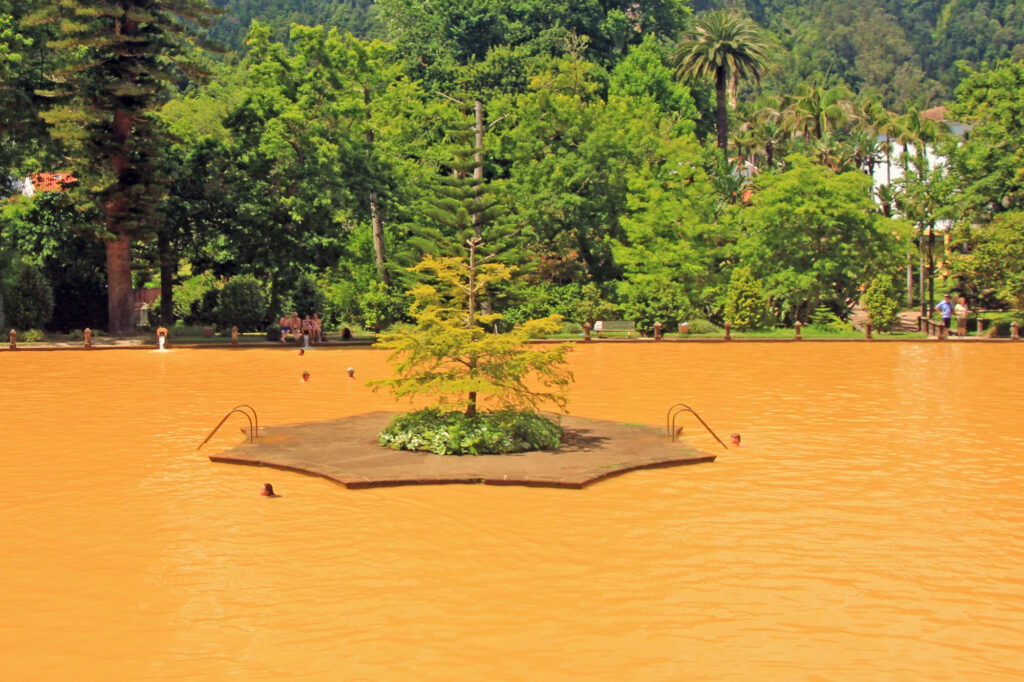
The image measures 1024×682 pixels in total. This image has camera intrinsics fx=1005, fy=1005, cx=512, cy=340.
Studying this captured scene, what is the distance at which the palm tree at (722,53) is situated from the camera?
69.2 metres

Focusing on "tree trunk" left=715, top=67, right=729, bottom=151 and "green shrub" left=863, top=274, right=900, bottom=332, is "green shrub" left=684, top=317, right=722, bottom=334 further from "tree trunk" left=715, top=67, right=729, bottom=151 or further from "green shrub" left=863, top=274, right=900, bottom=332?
"tree trunk" left=715, top=67, right=729, bottom=151

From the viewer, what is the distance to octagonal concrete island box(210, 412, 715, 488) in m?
15.7

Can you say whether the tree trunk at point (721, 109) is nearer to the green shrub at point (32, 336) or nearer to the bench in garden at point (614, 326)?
the bench in garden at point (614, 326)

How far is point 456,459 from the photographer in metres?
17.1

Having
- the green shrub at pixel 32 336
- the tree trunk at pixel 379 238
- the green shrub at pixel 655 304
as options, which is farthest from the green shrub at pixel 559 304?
the green shrub at pixel 32 336

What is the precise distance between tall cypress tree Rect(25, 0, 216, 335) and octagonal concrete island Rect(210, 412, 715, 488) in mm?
26356

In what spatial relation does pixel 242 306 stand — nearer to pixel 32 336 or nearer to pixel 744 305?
pixel 32 336

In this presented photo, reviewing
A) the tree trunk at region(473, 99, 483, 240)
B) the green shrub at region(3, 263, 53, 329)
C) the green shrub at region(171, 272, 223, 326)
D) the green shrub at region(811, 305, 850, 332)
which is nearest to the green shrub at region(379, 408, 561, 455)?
the tree trunk at region(473, 99, 483, 240)

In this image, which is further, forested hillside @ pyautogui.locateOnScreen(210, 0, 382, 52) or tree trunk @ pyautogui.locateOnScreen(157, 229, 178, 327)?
forested hillside @ pyautogui.locateOnScreen(210, 0, 382, 52)

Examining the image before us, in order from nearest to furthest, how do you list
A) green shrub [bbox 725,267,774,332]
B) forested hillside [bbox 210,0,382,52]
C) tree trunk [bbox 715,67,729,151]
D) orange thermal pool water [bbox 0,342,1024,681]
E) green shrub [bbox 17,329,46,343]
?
orange thermal pool water [bbox 0,342,1024,681] < green shrub [bbox 17,329,46,343] < green shrub [bbox 725,267,774,332] < tree trunk [bbox 715,67,729,151] < forested hillside [bbox 210,0,382,52]

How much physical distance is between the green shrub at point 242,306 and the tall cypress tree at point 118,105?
460 cm

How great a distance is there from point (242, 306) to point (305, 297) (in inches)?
115

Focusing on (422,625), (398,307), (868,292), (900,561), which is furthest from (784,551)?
(868,292)

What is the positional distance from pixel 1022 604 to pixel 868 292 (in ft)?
136
